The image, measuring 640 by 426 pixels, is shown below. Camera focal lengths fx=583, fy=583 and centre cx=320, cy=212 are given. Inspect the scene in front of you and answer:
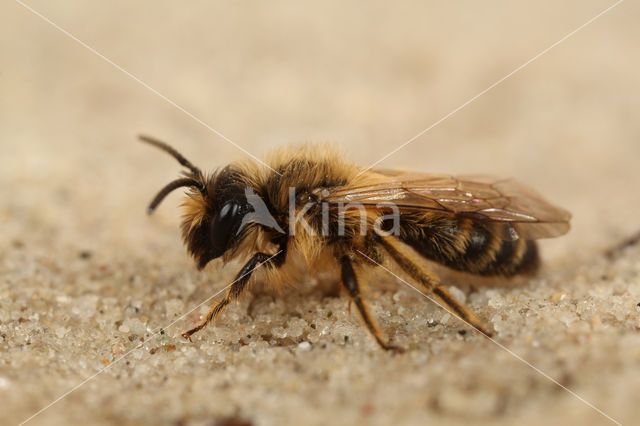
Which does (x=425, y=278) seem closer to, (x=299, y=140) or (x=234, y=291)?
(x=234, y=291)

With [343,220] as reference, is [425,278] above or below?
below

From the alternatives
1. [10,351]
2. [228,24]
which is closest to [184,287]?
[10,351]

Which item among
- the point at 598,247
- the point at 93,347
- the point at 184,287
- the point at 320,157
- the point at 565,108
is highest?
the point at 565,108

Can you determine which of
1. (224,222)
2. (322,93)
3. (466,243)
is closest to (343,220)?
(224,222)

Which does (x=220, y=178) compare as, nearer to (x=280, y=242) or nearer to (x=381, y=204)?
(x=280, y=242)

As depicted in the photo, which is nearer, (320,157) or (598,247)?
(320,157)

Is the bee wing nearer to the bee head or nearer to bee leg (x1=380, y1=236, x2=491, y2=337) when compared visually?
bee leg (x1=380, y1=236, x2=491, y2=337)
